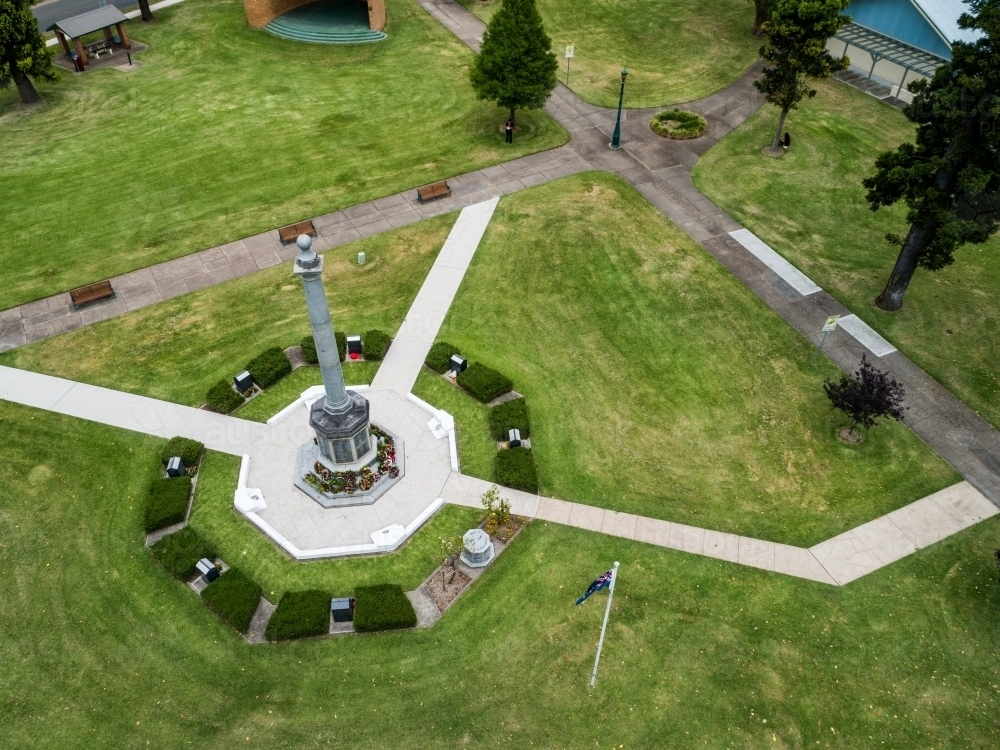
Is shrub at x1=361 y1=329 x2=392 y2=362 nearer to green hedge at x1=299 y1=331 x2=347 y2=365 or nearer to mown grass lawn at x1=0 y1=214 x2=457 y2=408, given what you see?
mown grass lawn at x1=0 y1=214 x2=457 y2=408

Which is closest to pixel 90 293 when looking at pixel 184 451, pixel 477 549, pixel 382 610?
pixel 184 451

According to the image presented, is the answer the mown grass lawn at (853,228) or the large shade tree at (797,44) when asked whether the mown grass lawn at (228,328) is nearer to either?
the mown grass lawn at (853,228)

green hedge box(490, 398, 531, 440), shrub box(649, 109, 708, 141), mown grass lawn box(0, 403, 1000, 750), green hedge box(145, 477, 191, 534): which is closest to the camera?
mown grass lawn box(0, 403, 1000, 750)

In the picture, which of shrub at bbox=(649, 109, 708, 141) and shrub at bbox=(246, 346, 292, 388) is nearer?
shrub at bbox=(246, 346, 292, 388)

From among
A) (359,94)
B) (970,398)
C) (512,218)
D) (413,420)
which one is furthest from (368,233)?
(970,398)

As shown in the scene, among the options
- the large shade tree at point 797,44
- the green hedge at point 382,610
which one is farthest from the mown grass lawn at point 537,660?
the large shade tree at point 797,44

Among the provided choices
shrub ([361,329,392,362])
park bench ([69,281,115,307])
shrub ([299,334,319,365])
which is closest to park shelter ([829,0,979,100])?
shrub ([361,329,392,362])

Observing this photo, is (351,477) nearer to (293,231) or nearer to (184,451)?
(184,451)

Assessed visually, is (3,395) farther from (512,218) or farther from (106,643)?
(512,218)
